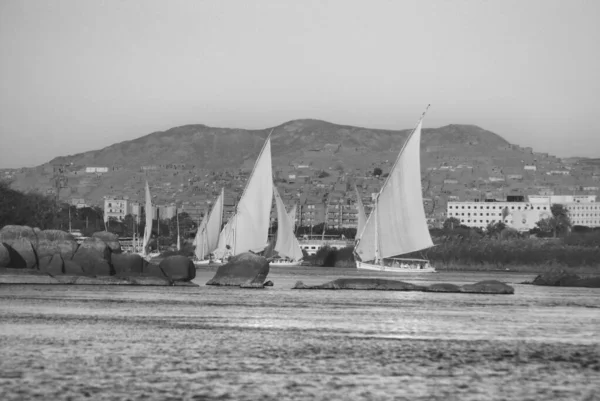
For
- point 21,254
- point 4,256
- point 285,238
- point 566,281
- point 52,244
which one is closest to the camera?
point 4,256

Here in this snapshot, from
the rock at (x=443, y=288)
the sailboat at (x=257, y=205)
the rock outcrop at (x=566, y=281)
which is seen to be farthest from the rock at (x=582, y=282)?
the sailboat at (x=257, y=205)

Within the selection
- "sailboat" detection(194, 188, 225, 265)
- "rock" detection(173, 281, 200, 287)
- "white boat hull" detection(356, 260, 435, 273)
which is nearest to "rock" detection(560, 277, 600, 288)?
"white boat hull" detection(356, 260, 435, 273)

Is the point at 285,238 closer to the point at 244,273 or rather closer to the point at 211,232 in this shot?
the point at 211,232

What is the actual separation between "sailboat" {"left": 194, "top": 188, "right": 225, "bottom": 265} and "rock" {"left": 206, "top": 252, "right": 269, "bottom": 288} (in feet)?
172

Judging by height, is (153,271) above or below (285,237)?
below

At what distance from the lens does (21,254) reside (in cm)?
7606

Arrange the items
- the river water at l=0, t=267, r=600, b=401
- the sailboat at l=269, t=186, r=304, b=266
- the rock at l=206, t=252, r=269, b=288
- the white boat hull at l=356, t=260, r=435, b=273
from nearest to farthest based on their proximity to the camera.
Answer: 1. the river water at l=0, t=267, r=600, b=401
2. the rock at l=206, t=252, r=269, b=288
3. the white boat hull at l=356, t=260, r=435, b=273
4. the sailboat at l=269, t=186, r=304, b=266

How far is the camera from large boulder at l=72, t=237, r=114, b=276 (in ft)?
252

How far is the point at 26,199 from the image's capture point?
13850cm

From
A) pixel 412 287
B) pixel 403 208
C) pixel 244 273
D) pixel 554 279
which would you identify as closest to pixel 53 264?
pixel 244 273

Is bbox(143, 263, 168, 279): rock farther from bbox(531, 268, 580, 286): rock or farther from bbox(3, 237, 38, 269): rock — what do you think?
bbox(531, 268, 580, 286): rock

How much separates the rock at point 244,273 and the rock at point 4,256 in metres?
13.0

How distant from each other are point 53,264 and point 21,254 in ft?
7.12

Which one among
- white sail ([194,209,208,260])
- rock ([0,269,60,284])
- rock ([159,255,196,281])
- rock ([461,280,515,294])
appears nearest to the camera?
rock ([0,269,60,284])
